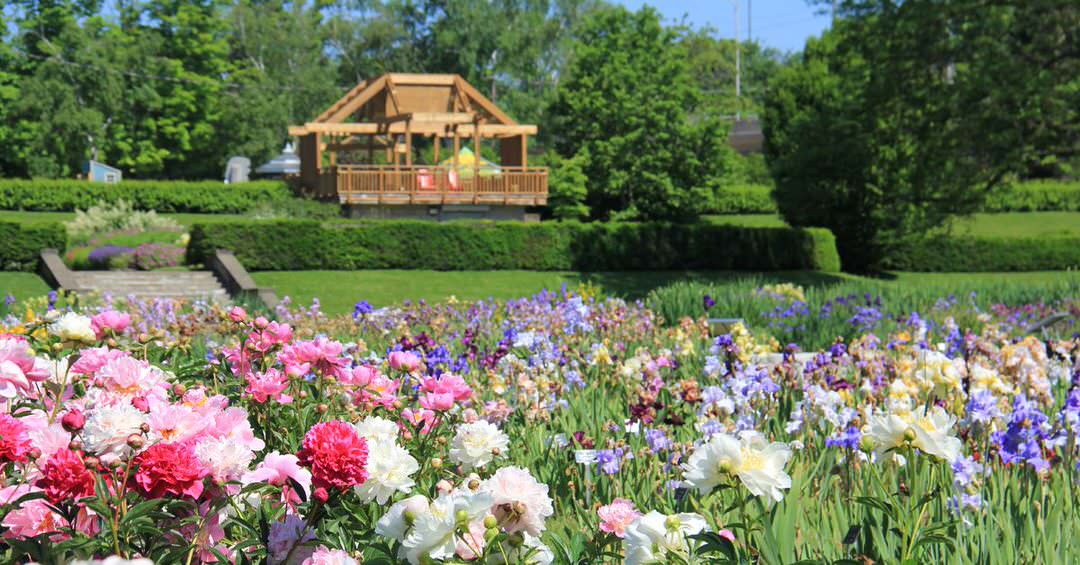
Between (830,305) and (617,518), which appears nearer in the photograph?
(617,518)

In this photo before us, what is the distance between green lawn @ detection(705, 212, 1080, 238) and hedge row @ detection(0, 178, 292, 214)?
1653 centimetres

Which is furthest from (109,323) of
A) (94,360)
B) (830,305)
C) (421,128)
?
(421,128)

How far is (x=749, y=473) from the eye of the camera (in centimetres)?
198

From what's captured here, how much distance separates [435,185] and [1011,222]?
22148 millimetres

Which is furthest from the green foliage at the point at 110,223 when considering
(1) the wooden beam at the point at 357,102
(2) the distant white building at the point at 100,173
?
(2) the distant white building at the point at 100,173

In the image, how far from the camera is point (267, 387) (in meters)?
2.66

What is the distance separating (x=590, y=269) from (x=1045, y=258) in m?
13.8

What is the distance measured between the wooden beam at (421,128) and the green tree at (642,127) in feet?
12.1

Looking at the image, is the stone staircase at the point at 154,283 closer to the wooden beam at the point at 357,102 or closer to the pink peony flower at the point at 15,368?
the wooden beam at the point at 357,102

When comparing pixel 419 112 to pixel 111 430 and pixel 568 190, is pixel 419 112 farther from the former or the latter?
pixel 111 430

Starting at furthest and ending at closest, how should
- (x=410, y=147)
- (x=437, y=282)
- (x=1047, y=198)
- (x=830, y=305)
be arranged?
(x=1047, y=198) < (x=410, y=147) < (x=437, y=282) < (x=830, y=305)

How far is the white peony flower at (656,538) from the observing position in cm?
185

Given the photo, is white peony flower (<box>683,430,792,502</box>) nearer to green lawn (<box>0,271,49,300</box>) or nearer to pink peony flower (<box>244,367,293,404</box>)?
pink peony flower (<box>244,367,293,404</box>)

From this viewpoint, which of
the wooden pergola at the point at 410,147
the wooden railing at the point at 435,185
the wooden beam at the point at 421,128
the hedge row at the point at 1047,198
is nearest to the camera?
the wooden railing at the point at 435,185
